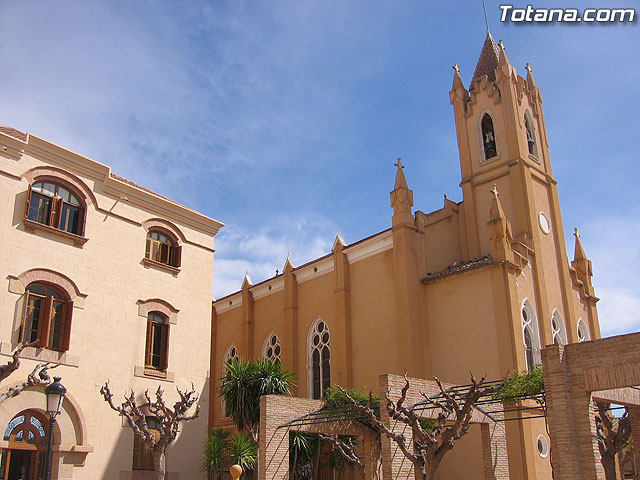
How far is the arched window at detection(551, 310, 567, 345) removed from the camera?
28578mm

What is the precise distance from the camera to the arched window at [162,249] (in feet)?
79.5

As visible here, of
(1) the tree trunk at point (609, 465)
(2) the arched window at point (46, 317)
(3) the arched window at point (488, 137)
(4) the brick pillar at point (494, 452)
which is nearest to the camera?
(2) the arched window at point (46, 317)

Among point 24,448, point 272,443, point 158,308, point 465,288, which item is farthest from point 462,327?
point 24,448

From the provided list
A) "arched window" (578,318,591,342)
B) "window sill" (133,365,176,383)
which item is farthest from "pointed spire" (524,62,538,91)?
"window sill" (133,365,176,383)

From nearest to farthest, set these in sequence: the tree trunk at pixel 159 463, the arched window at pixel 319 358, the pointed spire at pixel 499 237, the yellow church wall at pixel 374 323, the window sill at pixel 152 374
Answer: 1. the tree trunk at pixel 159 463
2. the window sill at pixel 152 374
3. the pointed spire at pixel 499 237
4. the yellow church wall at pixel 374 323
5. the arched window at pixel 319 358

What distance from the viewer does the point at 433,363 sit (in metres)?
27.2

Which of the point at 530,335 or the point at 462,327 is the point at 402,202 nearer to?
the point at 462,327

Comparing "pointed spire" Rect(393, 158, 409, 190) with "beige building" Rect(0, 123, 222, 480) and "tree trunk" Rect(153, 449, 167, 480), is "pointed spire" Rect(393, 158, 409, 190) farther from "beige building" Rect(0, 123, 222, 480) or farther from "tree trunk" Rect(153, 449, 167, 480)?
"tree trunk" Rect(153, 449, 167, 480)

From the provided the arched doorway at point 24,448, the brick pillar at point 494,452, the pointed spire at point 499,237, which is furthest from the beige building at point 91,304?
the pointed spire at point 499,237

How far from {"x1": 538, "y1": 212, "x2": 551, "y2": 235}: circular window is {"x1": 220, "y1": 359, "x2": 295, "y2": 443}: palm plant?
14136 mm

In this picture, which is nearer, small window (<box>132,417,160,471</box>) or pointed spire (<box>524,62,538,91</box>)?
small window (<box>132,417,160,471</box>)

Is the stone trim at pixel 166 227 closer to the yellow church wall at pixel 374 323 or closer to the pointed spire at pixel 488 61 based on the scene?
the yellow church wall at pixel 374 323

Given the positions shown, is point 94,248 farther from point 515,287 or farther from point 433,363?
point 515,287

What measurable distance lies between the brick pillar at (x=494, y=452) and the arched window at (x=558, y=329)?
8744 mm
